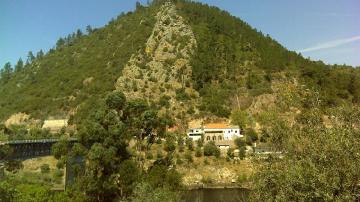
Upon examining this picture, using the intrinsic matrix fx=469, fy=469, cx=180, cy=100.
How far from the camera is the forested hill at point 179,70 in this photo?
138 m

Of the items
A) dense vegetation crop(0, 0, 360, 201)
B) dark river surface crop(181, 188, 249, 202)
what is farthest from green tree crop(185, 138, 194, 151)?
dark river surface crop(181, 188, 249, 202)

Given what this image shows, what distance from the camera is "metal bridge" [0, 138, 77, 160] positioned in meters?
60.9

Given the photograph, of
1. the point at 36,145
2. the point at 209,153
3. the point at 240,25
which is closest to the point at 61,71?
the point at 240,25

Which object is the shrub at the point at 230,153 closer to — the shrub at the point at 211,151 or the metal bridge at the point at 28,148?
the shrub at the point at 211,151

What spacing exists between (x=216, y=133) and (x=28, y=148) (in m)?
64.1

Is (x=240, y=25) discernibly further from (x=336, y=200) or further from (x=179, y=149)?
(x=336, y=200)

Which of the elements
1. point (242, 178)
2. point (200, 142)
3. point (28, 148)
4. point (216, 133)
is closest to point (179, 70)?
point (216, 133)

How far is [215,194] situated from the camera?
86188mm

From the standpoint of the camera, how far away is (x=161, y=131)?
63906 mm

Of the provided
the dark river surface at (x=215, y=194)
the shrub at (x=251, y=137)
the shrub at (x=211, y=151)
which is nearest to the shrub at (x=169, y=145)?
the shrub at (x=211, y=151)

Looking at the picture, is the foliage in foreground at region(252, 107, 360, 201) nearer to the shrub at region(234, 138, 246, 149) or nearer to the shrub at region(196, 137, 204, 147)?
the shrub at region(196, 137, 204, 147)

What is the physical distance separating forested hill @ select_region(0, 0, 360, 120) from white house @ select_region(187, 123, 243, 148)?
859cm

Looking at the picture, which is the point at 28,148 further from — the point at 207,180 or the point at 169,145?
the point at 207,180

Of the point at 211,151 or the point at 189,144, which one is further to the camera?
the point at 189,144
